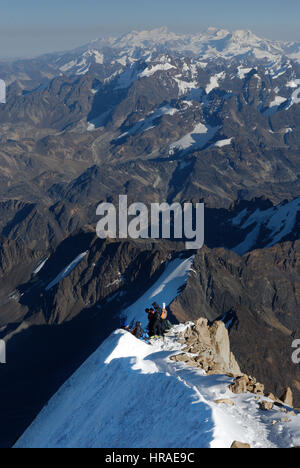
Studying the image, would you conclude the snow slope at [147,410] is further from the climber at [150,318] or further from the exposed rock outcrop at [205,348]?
the climber at [150,318]

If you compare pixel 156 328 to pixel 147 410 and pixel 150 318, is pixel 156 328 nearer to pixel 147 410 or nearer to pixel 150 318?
pixel 150 318

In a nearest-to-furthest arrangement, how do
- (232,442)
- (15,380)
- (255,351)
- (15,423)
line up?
(232,442), (15,423), (255,351), (15,380)

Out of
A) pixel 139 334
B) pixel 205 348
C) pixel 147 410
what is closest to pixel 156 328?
pixel 139 334

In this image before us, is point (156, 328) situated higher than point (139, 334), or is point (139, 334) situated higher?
point (156, 328)

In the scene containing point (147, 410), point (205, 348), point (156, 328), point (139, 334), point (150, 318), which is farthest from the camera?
point (205, 348)

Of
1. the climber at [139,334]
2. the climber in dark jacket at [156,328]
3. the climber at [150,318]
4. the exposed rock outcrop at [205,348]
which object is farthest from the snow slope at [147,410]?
the climber at [150,318]

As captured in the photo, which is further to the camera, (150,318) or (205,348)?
(205,348)

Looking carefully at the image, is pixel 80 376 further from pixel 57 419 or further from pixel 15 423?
pixel 15 423

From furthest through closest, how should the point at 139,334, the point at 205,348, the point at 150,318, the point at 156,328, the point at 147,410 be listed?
the point at 205,348 → the point at 156,328 → the point at 139,334 → the point at 150,318 → the point at 147,410
